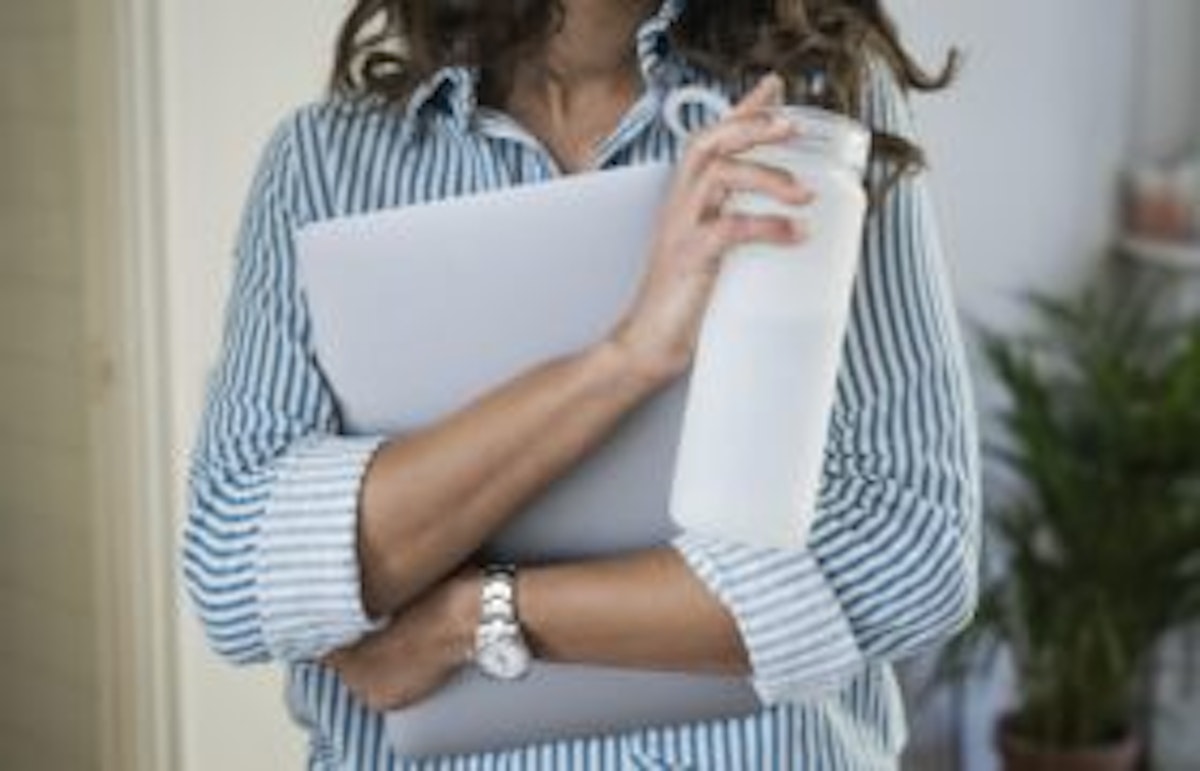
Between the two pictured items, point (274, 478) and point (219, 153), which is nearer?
point (274, 478)

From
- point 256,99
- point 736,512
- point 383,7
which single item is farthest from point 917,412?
point 256,99

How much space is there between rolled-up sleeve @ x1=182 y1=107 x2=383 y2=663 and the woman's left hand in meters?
0.02

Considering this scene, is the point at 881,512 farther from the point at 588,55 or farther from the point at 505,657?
the point at 588,55

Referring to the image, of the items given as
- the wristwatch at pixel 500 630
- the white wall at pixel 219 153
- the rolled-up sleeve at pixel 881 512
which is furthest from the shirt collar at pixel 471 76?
the white wall at pixel 219 153

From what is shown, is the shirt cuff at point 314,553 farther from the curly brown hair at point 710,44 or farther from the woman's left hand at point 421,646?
the curly brown hair at point 710,44

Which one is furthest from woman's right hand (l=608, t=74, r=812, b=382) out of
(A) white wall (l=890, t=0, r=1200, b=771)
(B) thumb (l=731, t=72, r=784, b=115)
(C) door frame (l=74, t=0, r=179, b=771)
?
(A) white wall (l=890, t=0, r=1200, b=771)

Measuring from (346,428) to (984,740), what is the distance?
229cm

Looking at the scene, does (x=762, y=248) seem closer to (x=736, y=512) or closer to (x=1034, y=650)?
(x=736, y=512)

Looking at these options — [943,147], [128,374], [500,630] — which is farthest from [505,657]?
[943,147]

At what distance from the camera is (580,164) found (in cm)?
101

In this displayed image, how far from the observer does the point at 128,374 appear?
7.07ft

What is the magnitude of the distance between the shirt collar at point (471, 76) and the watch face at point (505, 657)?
0.29 m

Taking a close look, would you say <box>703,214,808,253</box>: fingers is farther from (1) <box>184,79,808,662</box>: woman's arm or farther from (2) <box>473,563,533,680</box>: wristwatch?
(2) <box>473,563,533,680</box>: wristwatch

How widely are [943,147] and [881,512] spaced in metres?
1.84
